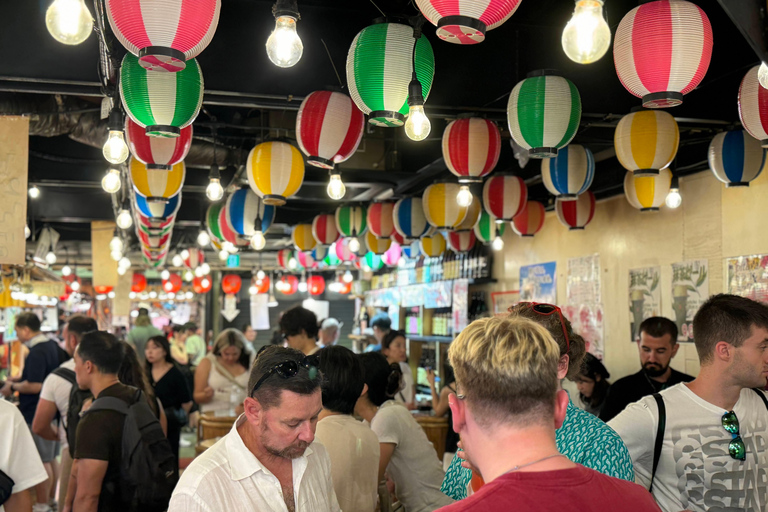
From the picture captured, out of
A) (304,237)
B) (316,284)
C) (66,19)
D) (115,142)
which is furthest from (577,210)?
(316,284)

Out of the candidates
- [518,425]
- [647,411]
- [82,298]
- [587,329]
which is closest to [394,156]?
[587,329]

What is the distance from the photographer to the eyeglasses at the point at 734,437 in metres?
2.57

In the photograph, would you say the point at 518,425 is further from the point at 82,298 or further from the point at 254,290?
the point at 82,298

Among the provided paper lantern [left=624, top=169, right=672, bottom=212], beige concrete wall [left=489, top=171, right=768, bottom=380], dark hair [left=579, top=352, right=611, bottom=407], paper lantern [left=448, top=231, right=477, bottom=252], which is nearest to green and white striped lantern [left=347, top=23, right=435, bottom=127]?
A: paper lantern [left=624, top=169, right=672, bottom=212]

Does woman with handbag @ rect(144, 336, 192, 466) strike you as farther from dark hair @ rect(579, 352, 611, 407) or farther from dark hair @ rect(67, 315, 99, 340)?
dark hair @ rect(579, 352, 611, 407)

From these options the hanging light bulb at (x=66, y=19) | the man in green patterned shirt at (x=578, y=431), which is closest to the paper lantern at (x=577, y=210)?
the man in green patterned shirt at (x=578, y=431)

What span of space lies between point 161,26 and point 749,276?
4.39 m

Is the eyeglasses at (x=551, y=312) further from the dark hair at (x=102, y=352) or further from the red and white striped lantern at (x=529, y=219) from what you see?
the red and white striped lantern at (x=529, y=219)

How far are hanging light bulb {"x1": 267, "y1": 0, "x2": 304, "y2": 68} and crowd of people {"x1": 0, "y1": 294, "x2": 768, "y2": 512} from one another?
3.31 feet

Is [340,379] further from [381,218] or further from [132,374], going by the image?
[381,218]

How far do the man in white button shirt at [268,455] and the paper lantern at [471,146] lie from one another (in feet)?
6.98

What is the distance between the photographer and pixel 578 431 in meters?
2.04

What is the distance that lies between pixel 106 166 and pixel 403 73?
5.69 metres

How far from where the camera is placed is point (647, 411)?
8.68 feet
